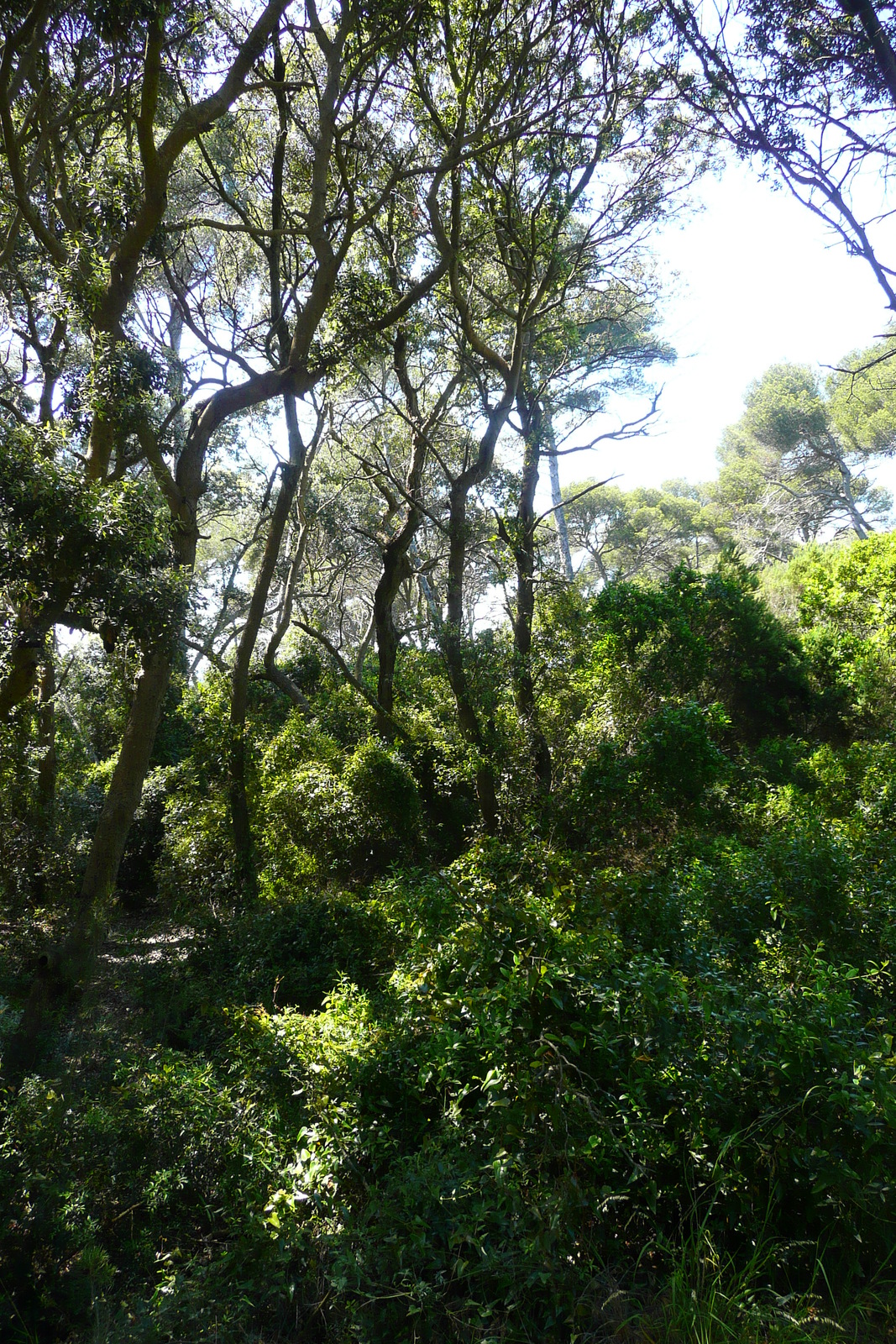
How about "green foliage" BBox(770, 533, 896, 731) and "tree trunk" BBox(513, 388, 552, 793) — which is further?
"green foliage" BBox(770, 533, 896, 731)

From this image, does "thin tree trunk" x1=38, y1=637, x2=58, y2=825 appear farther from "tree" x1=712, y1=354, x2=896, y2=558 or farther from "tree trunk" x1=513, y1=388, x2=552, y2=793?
"tree" x1=712, y1=354, x2=896, y2=558

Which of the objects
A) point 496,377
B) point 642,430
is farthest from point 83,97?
point 642,430

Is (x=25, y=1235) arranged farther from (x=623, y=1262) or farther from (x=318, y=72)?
(x=318, y=72)

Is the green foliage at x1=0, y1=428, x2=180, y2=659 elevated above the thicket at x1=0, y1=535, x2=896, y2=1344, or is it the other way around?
Result: the green foliage at x1=0, y1=428, x2=180, y2=659

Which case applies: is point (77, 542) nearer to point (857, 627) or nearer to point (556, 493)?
point (857, 627)

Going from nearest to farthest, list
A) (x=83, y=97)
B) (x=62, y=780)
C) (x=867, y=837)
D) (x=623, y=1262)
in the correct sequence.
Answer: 1. (x=623, y=1262)
2. (x=867, y=837)
3. (x=83, y=97)
4. (x=62, y=780)

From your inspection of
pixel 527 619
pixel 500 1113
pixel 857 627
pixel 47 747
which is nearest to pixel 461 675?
pixel 527 619

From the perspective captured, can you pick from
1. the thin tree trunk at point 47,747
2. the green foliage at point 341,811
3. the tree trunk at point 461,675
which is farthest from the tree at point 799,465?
the thin tree trunk at point 47,747

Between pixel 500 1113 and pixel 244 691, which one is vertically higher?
pixel 244 691

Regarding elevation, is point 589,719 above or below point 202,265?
below

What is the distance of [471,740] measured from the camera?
357 inches

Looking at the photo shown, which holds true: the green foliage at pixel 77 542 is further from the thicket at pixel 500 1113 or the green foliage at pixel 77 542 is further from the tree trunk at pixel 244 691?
the tree trunk at pixel 244 691

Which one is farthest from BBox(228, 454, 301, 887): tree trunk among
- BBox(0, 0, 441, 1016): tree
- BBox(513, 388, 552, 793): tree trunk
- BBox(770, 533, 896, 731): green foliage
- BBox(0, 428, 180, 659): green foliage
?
→ BBox(770, 533, 896, 731): green foliage

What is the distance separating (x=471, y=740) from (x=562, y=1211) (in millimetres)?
6791
